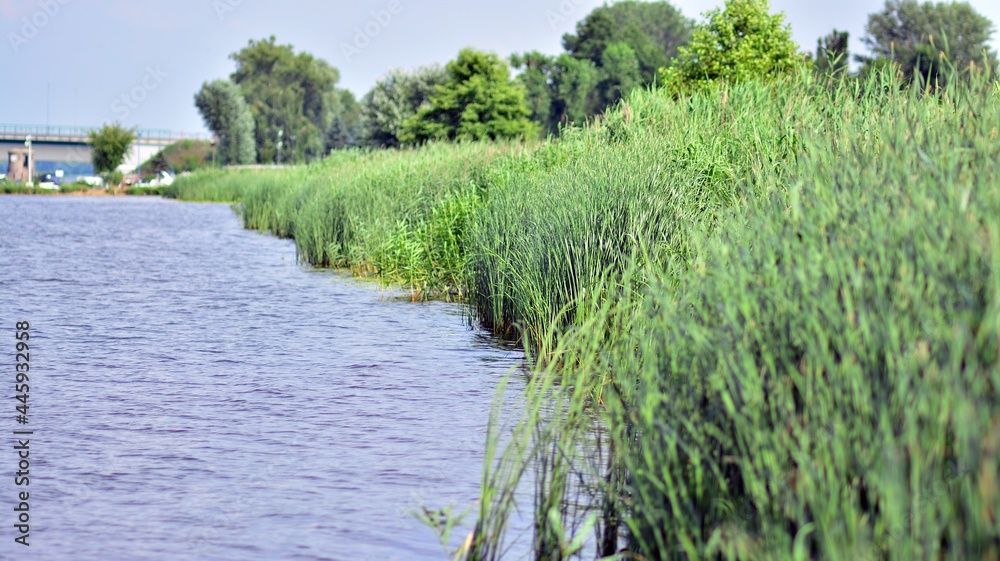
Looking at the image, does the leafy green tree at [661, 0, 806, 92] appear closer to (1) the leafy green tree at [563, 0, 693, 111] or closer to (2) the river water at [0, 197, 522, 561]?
(2) the river water at [0, 197, 522, 561]

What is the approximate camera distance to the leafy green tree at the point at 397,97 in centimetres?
6875

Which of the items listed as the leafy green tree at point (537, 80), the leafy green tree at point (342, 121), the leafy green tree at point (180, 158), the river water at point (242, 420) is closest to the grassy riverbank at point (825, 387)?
the river water at point (242, 420)

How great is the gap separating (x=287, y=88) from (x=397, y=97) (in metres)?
90.2

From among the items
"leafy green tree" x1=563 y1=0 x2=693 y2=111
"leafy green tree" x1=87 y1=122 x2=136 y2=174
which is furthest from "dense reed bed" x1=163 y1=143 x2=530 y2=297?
"leafy green tree" x1=87 y1=122 x2=136 y2=174

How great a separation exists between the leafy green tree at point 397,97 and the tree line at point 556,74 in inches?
3.7

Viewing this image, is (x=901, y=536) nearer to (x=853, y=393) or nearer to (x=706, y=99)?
(x=853, y=393)

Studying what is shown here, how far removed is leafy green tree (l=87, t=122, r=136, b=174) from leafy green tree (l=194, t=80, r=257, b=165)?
43.9 feet

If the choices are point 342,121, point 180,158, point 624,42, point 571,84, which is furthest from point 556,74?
point 180,158

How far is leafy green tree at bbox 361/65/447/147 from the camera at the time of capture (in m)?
68.8

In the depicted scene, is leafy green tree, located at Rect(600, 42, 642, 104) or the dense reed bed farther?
leafy green tree, located at Rect(600, 42, 642, 104)

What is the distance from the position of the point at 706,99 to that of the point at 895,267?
30.4 feet

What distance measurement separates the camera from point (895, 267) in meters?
3.49

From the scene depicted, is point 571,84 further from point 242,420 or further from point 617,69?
point 242,420

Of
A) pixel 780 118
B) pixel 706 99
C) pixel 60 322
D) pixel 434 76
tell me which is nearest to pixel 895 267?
pixel 780 118
